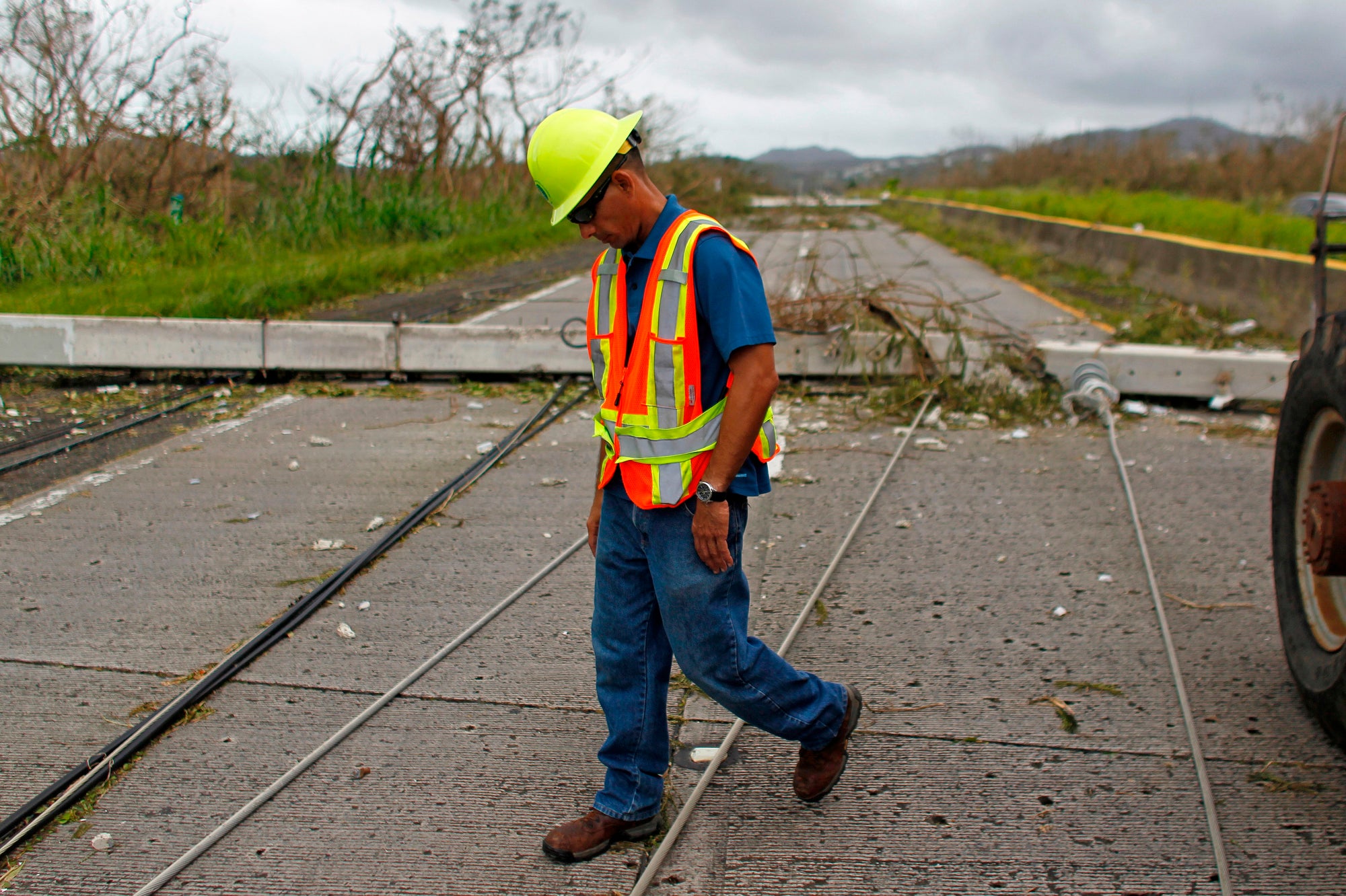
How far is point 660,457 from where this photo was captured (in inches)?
94.9

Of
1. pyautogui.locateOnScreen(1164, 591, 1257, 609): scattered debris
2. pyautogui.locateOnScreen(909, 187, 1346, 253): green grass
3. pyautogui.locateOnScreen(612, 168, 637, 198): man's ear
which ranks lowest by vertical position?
pyautogui.locateOnScreen(1164, 591, 1257, 609): scattered debris

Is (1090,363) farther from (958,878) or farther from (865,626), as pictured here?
(958,878)

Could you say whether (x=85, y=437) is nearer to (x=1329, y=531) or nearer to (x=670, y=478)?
(x=670, y=478)

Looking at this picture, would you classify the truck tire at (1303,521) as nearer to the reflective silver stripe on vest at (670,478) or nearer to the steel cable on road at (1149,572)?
the steel cable on road at (1149,572)

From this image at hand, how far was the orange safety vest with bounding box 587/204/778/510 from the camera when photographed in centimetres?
235

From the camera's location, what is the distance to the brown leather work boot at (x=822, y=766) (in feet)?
9.16

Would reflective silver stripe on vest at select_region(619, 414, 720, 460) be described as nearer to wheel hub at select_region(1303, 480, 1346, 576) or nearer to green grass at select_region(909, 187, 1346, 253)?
wheel hub at select_region(1303, 480, 1346, 576)

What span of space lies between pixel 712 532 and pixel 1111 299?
11.7m

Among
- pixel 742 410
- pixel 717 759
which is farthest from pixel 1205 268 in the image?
pixel 742 410

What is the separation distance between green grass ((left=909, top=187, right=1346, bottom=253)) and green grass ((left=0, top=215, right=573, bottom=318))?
10182mm

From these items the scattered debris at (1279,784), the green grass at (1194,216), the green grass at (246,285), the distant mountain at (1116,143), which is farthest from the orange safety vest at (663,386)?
the distant mountain at (1116,143)

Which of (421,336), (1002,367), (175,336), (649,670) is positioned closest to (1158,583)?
(649,670)

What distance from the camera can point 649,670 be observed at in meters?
2.64

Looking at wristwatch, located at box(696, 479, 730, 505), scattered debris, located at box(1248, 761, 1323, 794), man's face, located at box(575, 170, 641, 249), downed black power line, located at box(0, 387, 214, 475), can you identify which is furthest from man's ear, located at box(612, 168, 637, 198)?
downed black power line, located at box(0, 387, 214, 475)
